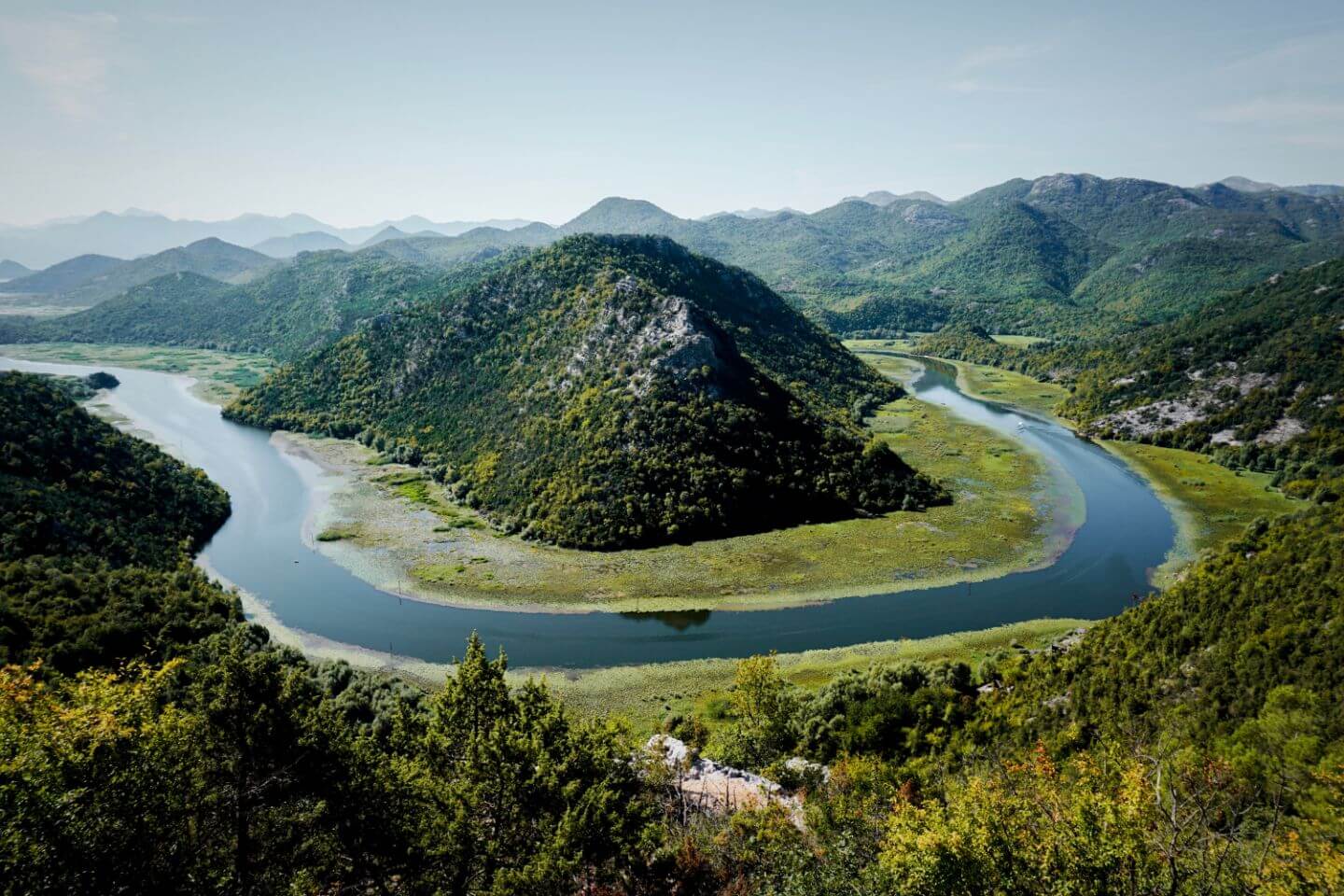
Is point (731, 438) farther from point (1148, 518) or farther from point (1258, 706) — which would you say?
point (1258, 706)

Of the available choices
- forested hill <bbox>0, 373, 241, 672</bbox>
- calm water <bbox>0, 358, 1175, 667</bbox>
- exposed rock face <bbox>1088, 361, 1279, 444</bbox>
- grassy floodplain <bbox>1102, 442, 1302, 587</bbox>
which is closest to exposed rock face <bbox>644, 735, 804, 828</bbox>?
calm water <bbox>0, 358, 1175, 667</bbox>

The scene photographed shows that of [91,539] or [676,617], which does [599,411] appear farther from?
[91,539]

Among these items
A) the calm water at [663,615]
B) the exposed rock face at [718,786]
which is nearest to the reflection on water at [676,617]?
the calm water at [663,615]

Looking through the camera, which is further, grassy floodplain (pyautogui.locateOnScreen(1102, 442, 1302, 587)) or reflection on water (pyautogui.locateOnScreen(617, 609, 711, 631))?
grassy floodplain (pyautogui.locateOnScreen(1102, 442, 1302, 587))

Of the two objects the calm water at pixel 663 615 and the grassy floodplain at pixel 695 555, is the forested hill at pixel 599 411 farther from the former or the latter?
the calm water at pixel 663 615

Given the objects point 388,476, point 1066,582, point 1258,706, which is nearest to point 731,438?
point 1066,582

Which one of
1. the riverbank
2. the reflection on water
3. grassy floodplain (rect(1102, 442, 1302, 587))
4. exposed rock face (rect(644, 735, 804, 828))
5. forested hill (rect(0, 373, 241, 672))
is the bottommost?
the riverbank

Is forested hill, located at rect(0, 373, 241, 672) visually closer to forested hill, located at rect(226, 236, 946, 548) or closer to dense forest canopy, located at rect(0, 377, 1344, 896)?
dense forest canopy, located at rect(0, 377, 1344, 896)
